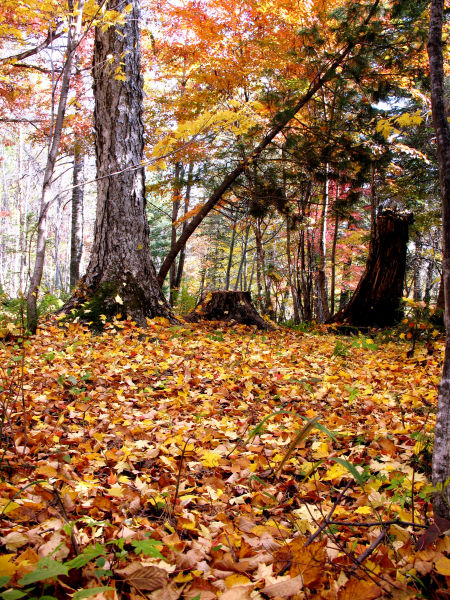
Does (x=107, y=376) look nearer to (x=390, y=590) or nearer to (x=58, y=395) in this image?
(x=58, y=395)

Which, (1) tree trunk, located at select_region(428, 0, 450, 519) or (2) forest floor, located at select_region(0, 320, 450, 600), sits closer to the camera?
(2) forest floor, located at select_region(0, 320, 450, 600)

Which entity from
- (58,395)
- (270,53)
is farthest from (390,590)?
(270,53)

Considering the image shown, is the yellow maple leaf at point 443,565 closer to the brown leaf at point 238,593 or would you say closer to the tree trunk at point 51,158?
the brown leaf at point 238,593

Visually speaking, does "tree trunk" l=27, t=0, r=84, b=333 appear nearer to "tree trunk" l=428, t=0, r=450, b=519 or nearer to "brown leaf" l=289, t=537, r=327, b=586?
"tree trunk" l=428, t=0, r=450, b=519

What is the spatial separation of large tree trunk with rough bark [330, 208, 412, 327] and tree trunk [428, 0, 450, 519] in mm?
5819

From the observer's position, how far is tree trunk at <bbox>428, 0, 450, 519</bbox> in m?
1.32

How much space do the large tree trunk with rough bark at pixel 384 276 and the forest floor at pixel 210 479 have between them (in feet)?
11.0

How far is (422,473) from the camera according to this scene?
5.84ft

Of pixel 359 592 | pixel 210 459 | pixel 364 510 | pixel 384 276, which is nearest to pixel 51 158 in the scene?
pixel 210 459

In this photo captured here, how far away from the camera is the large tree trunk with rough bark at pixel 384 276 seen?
698cm

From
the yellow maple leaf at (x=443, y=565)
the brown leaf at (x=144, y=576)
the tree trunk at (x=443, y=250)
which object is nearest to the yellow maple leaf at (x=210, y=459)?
the brown leaf at (x=144, y=576)

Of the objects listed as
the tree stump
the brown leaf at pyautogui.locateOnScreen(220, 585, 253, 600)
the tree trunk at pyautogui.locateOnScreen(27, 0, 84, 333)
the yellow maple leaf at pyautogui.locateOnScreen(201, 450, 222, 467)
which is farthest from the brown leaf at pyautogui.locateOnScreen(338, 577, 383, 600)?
the tree stump

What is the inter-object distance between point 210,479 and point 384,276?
20.6ft

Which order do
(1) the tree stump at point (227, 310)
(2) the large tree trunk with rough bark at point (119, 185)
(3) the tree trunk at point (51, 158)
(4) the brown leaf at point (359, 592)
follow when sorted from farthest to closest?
(1) the tree stump at point (227, 310), (2) the large tree trunk with rough bark at point (119, 185), (3) the tree trunk at point (51, 158), (4) the brown leaf at point (359, 592)
